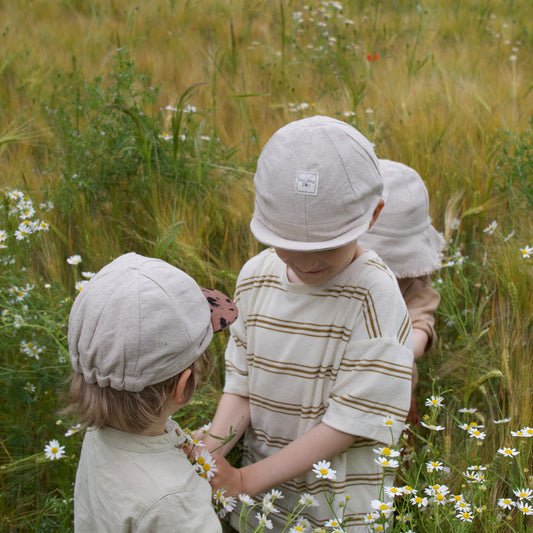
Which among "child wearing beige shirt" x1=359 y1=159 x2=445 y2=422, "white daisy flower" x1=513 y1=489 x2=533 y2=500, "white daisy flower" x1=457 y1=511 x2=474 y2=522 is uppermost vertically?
"child wearing beige shirt" x1=359 y1=159 x2=445 y2=422

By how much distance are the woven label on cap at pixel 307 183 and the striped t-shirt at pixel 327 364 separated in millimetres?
285

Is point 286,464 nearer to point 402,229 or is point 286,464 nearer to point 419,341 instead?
point 419,341

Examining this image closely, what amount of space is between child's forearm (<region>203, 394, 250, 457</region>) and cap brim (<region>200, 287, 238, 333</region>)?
1.27ft

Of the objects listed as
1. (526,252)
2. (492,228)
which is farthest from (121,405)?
(492,228)

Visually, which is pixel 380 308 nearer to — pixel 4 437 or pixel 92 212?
pixel 4 437

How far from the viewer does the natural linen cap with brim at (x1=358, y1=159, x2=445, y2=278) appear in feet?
6.53

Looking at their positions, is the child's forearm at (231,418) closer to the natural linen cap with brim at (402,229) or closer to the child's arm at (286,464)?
the child's arm at (286,464)

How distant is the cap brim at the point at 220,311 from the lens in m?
1.35

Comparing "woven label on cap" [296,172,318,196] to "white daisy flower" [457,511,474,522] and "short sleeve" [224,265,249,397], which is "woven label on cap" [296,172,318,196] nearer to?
"short sleeve" [224,265,249,397]

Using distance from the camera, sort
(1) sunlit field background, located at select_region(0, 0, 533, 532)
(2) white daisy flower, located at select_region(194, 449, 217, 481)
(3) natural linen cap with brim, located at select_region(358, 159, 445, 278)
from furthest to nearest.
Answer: (3) natural linen cap with brim, located at select_region(358, 159, 445, 278), (1) sunlit field background, located at select_region(0, 0, 533, 532), (2) white daisy flower, located at select_region(194, 449, 217, 481)

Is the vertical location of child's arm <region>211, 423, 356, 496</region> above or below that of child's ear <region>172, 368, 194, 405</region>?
below

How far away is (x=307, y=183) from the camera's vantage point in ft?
4.28

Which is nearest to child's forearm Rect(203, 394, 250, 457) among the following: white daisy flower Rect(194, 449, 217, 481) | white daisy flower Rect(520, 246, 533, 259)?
white daisy flower Rect(194, 449, 217, 481)

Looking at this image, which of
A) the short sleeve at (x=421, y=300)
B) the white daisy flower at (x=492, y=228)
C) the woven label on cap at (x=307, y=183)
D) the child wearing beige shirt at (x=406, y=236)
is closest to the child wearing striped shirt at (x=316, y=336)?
the woven label on cap at (x=307, y=183)
